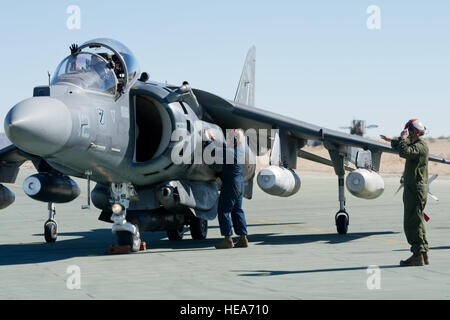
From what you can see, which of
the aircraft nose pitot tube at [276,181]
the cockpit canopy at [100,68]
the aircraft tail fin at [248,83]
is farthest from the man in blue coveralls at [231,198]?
the aircraft tail fin at [248,83]

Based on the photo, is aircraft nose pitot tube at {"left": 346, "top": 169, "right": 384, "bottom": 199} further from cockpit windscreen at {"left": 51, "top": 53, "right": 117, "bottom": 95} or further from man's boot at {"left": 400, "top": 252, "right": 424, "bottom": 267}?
cockpit windscreen at {"left": 51, "top": 53, "right": 117, "bottom": 95}

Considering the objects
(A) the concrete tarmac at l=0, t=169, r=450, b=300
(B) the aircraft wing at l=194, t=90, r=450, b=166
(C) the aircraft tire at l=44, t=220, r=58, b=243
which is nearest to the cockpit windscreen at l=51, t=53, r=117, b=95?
(A) the concrete tarmac at l=0, t=169, r=450, b=300

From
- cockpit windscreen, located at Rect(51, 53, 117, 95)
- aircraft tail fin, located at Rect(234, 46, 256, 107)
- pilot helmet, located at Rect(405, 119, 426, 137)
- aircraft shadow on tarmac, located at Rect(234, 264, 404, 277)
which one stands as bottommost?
aircraft shadow on tarmac, located at Rect(234, 264, 404, 277)

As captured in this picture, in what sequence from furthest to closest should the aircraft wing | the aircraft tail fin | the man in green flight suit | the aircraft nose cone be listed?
1. the aircraft tail fin
2. the aircraft wing
3. the man in green flight suit
4. the aircraft nose cone

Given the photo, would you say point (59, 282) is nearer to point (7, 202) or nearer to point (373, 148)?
point (7, 202)

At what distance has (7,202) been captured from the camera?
46.4 feet

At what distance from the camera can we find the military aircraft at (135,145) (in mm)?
10266

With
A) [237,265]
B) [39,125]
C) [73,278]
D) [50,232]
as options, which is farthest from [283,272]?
[50,232]

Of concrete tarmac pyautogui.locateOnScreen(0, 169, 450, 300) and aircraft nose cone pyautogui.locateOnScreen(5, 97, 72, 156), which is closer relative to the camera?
concrete tarmac pyautogui.locateOnScreen(0, 169, 450, 300)

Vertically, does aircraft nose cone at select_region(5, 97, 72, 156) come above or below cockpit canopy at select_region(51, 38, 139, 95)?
below

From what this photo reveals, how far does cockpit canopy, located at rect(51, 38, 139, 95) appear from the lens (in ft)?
36.6

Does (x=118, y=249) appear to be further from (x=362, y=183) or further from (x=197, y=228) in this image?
(x=362, y=183)

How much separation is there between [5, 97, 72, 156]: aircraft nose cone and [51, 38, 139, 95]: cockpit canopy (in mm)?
1213

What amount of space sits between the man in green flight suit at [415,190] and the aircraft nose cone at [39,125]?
14.7 ft
